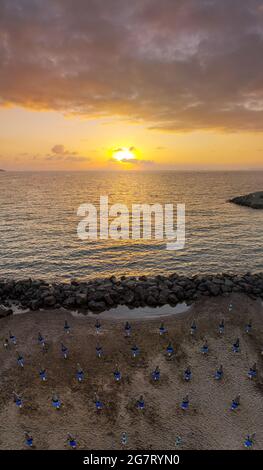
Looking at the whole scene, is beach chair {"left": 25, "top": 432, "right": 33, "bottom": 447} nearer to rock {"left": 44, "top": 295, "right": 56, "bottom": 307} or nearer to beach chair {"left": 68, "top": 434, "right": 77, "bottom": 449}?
beach chair {"left": 68, "top": 434, "right": 77, "bottom": 449}

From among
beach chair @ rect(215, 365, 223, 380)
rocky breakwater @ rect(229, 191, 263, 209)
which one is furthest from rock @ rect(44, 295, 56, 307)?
rocky breakwater @ rect(229, 191, 263, 209)

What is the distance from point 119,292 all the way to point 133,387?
13127mm

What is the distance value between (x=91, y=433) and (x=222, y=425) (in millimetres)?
8162

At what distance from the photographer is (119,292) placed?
106 ft

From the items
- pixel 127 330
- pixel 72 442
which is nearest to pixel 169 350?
pixel 127 330

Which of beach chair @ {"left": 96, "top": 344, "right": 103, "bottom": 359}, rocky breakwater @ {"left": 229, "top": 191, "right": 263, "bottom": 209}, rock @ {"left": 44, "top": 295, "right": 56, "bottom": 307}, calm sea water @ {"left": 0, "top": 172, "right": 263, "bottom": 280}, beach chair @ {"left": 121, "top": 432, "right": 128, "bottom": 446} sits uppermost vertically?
rocky breakwater @ {"left": 229, "top": 191, "right": 263, "bottom": 209}

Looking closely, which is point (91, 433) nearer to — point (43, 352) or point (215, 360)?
point (43, 352)

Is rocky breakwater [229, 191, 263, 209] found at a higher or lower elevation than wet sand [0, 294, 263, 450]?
higher

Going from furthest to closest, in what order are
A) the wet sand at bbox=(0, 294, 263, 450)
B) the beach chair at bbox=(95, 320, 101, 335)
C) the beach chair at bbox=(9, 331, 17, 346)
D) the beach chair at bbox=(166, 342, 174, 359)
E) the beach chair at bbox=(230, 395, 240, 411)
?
1. the beach chair at bbox=(95, 320, 101, 335)
2. the beach chair at bbox=(9, 331, 17, 346)
3. the beach chair at bbox=(166, 342, 174, 359)
4. the beach chair at bbox=(230, 395, 240, 411)
5. the wet sand at bbox=(0, 294, 263, 450)

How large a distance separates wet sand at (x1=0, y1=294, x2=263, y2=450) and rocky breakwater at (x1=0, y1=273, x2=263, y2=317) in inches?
106

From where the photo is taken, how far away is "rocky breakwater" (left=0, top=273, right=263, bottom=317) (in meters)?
30.8
